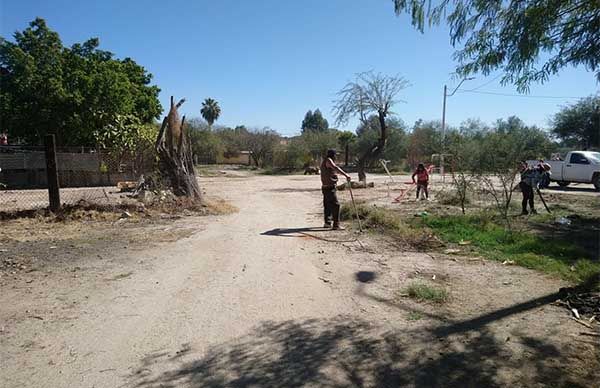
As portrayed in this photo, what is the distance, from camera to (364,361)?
383cm

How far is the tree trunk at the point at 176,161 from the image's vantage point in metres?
13.5

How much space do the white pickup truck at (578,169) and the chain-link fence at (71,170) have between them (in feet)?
65.8

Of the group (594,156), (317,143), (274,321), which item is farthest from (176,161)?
(317,143)

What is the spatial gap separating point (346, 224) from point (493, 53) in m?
6.25

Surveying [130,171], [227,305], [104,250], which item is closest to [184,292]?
[227,305]

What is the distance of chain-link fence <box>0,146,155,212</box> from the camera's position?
17.5m

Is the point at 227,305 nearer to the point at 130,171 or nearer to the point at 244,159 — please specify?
the point at 130,171

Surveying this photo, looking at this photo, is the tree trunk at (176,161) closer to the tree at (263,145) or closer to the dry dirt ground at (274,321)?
the dry dirt ground at (274,321)


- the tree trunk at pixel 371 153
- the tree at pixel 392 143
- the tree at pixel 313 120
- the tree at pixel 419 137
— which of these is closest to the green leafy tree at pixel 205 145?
the tree at pixel 392 143

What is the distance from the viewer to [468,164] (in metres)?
12.4

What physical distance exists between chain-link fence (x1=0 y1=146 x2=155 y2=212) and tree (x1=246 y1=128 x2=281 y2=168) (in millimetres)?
25957

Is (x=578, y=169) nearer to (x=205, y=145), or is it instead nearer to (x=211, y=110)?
(x=205, y=145)

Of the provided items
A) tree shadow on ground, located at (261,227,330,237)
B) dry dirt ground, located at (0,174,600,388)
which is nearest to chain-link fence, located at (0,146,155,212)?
tree shadow on ground, located at (261,227,330,237)

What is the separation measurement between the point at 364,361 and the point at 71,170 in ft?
59.1
